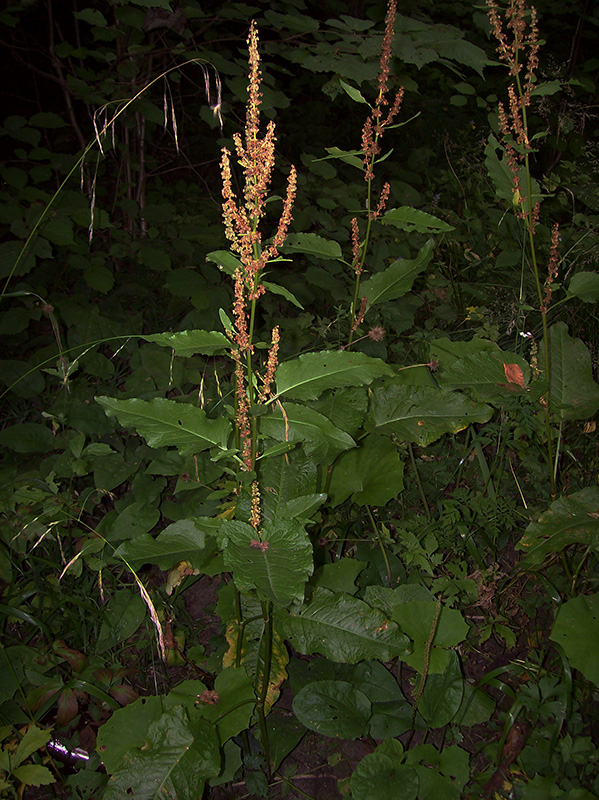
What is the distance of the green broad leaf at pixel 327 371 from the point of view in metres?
1.52

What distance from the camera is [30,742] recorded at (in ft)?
5.76

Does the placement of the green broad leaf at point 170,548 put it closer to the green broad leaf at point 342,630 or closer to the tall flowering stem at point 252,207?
the green broad leaf at point 342,630

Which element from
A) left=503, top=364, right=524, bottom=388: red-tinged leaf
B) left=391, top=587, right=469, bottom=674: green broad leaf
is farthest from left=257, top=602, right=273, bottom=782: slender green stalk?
left=503, top=364, right=524, bottom=388: red-tinged leaf

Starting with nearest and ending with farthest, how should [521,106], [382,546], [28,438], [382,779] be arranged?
[382,779]
[521,106]
[382,546]
[28,438]

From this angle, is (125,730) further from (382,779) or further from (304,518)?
(304,518)

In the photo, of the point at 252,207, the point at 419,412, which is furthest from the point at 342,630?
the point at 252,207

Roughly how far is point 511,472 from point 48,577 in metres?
1.90

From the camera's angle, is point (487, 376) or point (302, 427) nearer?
point (302, 427)

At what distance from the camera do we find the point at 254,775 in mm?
1736

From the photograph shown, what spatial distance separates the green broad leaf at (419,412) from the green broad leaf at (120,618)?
1050 millimetres

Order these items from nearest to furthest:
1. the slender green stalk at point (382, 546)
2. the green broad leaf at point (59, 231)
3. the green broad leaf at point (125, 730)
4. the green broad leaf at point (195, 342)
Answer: the green broad leaf at point (195, 342), the green broad leaf at point (125, 730), the slender green stalk at point (382, 546), the green broad leaf at point (59, 231)

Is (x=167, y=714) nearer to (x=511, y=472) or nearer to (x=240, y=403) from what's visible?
(x=240, y=403)

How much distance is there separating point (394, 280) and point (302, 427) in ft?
2.36

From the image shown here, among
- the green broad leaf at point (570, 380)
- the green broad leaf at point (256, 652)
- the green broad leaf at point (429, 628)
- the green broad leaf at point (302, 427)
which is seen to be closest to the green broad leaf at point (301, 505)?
the green broad leaf at point (302, 427)
